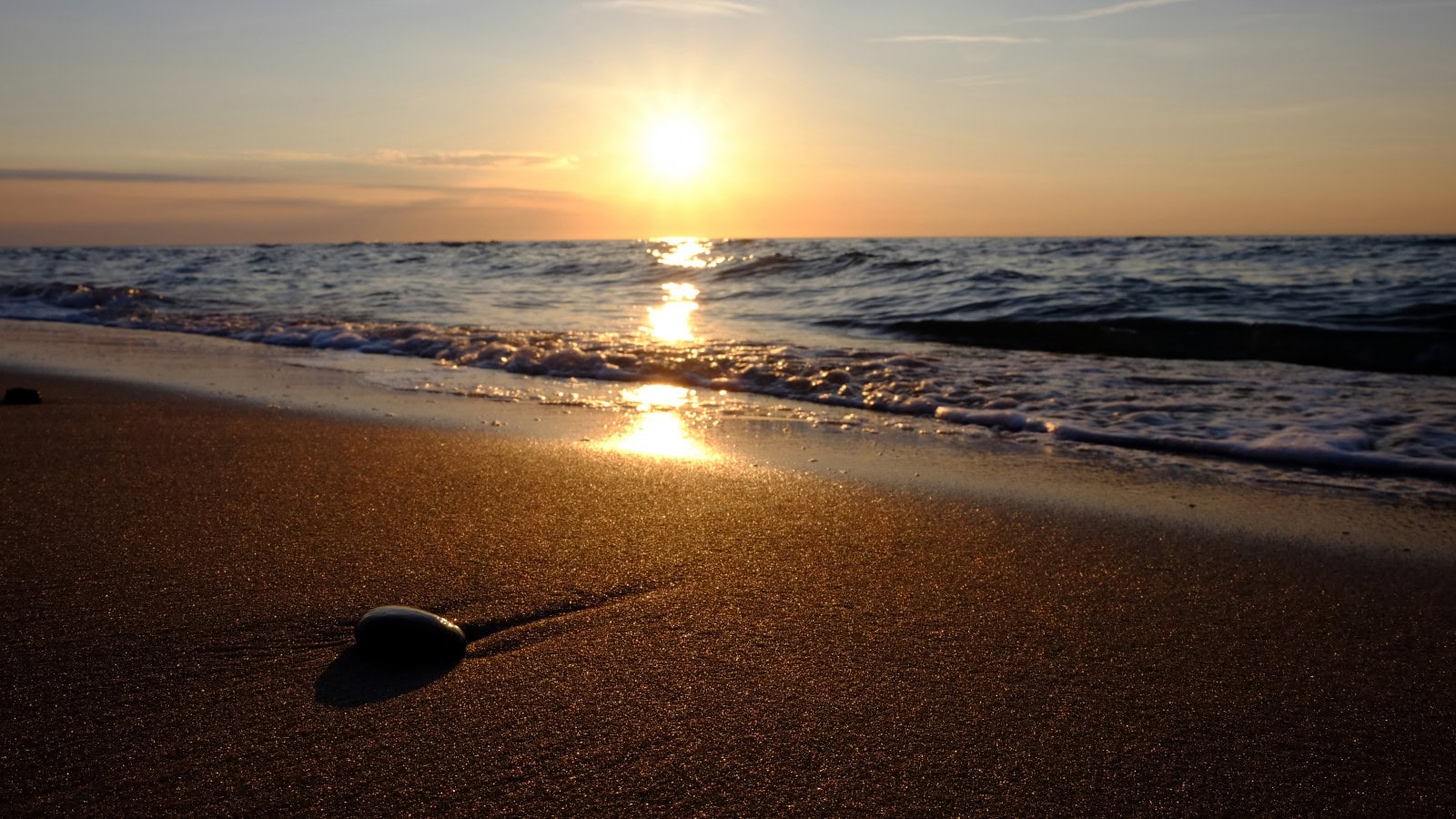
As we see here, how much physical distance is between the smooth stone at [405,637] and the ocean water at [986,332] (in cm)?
392

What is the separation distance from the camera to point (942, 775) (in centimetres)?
193

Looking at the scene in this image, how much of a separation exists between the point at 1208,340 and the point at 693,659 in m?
10.1

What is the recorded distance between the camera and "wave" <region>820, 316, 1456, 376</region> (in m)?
9.86

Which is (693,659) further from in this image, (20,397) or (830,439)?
(20,397)

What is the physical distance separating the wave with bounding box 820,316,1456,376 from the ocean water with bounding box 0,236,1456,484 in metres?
0.04

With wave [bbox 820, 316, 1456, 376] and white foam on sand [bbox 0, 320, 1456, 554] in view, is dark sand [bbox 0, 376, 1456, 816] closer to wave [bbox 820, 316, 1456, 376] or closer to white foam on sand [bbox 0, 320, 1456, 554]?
white foam on sand [bbox 0, 320, 1456, 554]

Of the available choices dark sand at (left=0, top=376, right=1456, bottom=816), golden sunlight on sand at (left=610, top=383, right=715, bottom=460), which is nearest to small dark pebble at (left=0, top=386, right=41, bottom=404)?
dark sand at (left=0, top=376, right=1456, bottom=816)

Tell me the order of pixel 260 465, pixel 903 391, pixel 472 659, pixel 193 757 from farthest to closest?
pixel 903 391 → pixel 260 465 → pixel 472 659 → pixel 193 757

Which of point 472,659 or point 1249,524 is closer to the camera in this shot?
point 472,659

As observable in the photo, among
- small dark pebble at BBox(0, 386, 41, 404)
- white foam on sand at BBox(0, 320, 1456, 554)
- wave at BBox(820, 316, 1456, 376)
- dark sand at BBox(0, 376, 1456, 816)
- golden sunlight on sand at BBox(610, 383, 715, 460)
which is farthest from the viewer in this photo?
wave at BBox(820, 316, 1456, 376)

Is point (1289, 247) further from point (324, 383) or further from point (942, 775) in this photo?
point (942, 775)

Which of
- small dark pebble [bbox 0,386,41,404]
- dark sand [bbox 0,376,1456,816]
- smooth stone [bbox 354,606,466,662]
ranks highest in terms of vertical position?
small dark pebble [bbox 0,386,41,404]

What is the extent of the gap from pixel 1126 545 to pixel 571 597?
1.91m

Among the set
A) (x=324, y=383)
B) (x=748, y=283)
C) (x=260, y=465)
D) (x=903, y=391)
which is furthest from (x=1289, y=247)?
(x=260, y=465)
